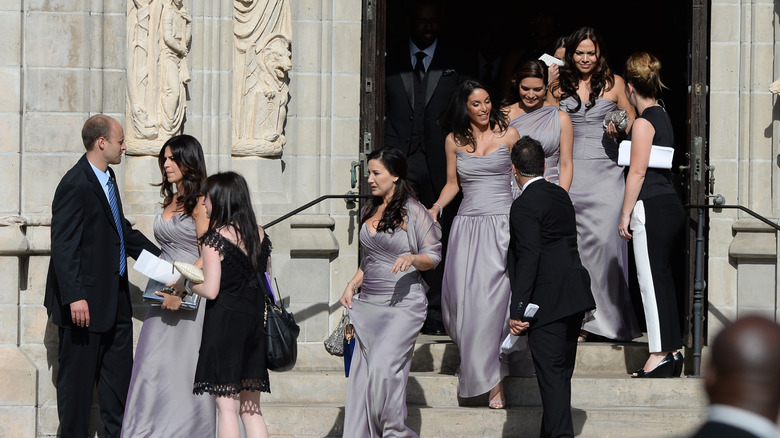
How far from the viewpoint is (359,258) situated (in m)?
9.23

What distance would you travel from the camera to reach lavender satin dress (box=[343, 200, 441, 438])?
275 inches

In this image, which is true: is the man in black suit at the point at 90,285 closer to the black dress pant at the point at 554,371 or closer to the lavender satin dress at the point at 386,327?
the lavender satin dress at the point at 386,327

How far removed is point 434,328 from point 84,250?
3086 millimetres

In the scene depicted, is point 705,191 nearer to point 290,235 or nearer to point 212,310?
point 290,235

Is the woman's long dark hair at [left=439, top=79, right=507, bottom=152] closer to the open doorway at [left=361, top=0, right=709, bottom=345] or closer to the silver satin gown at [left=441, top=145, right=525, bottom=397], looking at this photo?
the silver satin gown at [left=441, top=145, right=525, bottom=397]

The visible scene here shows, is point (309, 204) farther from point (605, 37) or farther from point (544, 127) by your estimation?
point (605, 37)

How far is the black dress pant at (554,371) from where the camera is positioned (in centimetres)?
676

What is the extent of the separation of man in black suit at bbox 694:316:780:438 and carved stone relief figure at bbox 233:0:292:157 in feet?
22.0

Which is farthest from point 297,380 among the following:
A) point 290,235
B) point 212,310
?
point 212,310

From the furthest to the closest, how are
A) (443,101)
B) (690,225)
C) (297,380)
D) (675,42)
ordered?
(675,42), (443,101), (690,225), (297,380)

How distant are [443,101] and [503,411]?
Answer: 2925mm

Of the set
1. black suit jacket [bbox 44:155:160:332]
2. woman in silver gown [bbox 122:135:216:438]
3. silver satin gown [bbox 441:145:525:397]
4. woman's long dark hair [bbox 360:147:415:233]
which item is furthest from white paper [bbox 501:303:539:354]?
black suit jacket [bbox 44:155:160:332]

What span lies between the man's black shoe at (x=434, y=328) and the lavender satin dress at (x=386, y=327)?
→ 2250mm

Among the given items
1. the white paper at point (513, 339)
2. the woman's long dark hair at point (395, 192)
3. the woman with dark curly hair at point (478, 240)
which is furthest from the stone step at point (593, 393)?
the woman's long dark hair at point (395, 192)
